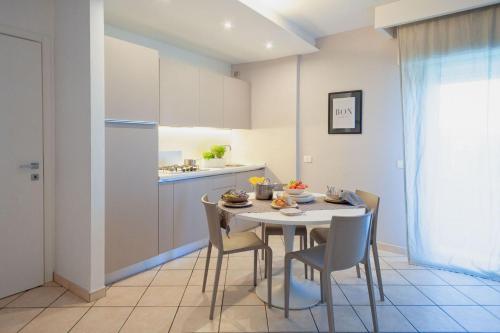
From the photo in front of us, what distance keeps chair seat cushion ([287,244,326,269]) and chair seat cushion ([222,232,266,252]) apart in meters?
0.32

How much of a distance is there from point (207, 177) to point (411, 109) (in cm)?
228

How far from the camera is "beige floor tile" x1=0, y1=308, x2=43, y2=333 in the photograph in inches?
82.0

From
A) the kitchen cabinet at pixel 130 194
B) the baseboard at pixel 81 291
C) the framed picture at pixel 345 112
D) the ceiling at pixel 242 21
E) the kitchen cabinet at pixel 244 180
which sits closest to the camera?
the baseboard at pixel 81 291

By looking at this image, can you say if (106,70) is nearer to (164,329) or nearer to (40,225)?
(40,225)

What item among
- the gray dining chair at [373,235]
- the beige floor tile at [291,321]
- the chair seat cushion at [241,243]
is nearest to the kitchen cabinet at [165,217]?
the chair seat cushion at [241,243]

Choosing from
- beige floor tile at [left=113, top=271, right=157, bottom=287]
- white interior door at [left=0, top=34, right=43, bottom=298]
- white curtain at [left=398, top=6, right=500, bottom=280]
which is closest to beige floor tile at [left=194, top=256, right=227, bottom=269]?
beige floor tile at [left=113, top=271, right=157, bottom=287]

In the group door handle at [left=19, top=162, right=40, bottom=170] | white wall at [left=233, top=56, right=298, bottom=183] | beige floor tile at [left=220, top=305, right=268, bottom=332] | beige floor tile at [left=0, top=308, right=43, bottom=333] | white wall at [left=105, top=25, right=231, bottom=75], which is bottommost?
beige floor tile at [left=220, top=305, right=268, bottom=332]

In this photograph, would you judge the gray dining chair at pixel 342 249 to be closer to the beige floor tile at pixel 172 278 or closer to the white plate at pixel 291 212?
the white plate at pixel 291 212

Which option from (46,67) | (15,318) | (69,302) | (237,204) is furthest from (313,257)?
(46,67)

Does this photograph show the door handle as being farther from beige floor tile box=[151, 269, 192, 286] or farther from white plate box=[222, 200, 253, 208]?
white plate box=[222, 200, 253, 208]

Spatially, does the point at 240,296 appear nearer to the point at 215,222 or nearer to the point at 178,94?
the point at 215,222

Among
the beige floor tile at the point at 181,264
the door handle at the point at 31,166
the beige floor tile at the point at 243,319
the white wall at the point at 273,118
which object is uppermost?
the white wall at the point at 273,118

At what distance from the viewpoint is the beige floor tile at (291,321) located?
82.4 inches

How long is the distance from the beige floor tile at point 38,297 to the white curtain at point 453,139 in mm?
3316
